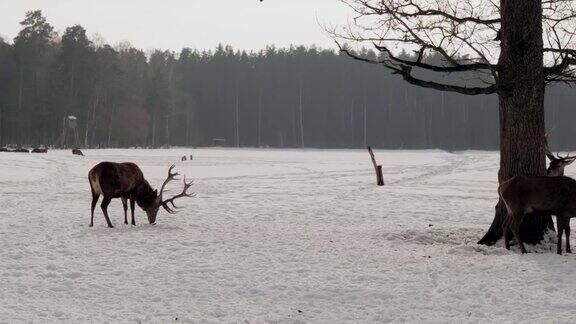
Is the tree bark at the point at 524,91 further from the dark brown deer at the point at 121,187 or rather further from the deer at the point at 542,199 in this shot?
the dark brown deer at the point at 121,187

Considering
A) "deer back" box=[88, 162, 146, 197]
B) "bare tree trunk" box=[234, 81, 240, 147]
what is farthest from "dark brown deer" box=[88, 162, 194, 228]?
"bare tree trunk" box=[234, 81, 240, 147]

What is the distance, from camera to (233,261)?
734cm

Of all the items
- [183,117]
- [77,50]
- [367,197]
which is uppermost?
[77,50]

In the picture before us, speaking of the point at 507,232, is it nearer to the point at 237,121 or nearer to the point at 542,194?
the point at 542,194

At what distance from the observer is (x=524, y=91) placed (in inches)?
324

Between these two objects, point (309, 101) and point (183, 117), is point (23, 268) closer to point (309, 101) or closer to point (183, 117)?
point (183, 117)

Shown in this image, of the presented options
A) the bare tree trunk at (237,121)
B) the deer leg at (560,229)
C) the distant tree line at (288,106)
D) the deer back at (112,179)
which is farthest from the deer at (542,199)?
the bare tree trunk at (237,121)

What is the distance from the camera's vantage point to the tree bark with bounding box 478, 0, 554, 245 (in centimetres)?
822

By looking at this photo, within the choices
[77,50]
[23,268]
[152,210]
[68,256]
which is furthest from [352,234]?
[77,50]

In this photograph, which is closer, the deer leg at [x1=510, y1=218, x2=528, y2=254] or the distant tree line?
the deer leg at [x1=510, y1=218, x2=528, y2=254]

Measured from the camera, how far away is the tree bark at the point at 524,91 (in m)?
8.22

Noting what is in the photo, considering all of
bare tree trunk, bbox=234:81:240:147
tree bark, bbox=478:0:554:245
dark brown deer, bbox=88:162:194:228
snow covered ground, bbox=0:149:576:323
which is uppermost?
bare tree trunk, bbox=234:81:240:147

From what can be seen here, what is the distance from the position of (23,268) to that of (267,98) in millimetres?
91881

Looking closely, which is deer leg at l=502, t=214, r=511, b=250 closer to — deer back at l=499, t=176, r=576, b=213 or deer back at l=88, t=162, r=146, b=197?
deer back at l=499, t=176, r=576, b=213
